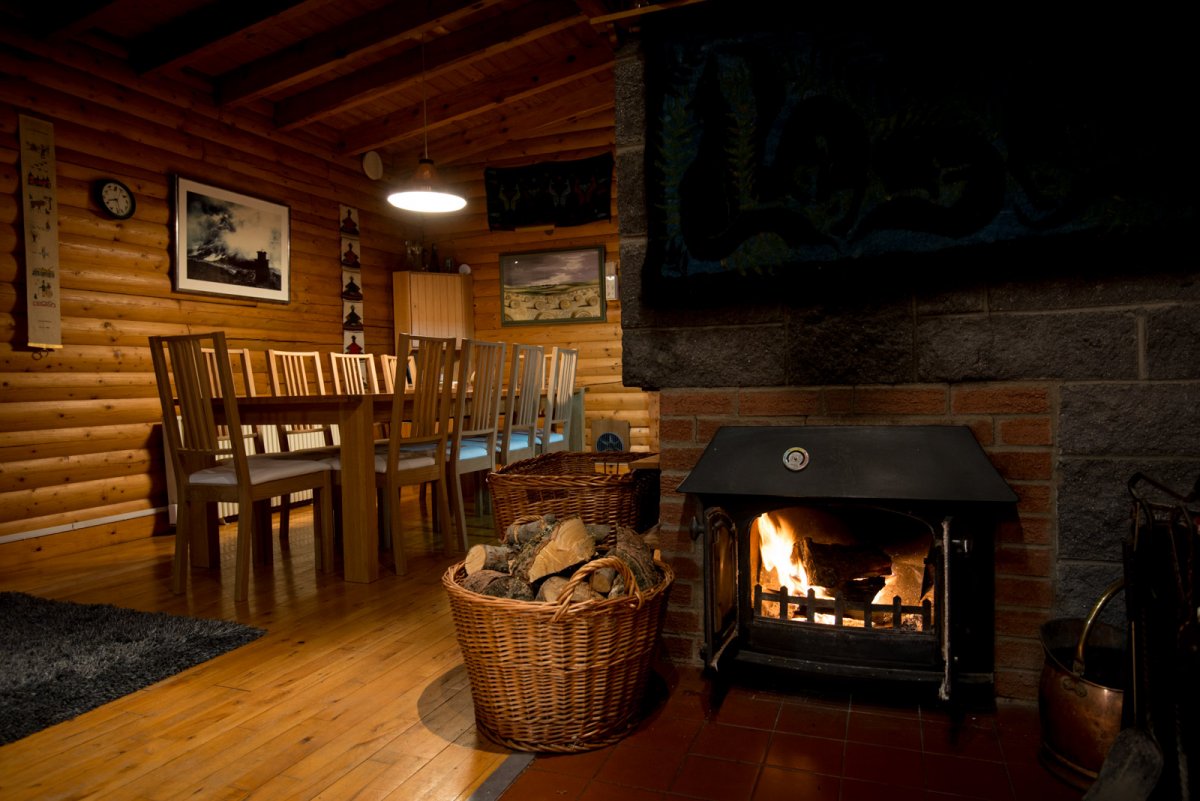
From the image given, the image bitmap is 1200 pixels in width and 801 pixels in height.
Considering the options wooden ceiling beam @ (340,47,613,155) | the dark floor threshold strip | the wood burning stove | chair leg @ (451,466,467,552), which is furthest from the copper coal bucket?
wooden ceiling beam @ (340,47,613,155)

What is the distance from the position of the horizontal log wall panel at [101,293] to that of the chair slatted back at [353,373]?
47 centimetres

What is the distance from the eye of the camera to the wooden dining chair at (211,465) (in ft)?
8.64

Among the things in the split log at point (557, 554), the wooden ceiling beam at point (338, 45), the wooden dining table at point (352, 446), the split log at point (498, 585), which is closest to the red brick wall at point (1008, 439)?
the split log at point (557, 554)

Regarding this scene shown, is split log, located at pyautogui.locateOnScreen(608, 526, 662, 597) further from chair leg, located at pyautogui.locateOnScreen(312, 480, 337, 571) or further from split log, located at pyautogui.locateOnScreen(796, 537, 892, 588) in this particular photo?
chair leg, located at pyautogui.locateOnScreen(312, 480, 337, 571)

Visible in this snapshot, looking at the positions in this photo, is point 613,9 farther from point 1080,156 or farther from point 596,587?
point 596,587

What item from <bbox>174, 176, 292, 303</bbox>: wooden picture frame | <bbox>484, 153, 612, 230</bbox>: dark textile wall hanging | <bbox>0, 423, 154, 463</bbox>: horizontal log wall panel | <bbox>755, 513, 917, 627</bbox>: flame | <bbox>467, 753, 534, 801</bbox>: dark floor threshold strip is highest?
<bbox>484, 153, 612, 230</bbox>: dark textile wall hanging

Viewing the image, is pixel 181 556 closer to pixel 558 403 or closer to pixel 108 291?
pixel 108 291

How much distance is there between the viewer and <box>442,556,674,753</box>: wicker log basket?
1484 millimetres

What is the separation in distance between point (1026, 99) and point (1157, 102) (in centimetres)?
23

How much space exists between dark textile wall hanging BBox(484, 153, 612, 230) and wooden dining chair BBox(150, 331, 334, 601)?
11.7 ft

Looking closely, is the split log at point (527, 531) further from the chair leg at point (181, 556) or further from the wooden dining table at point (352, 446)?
the chair leg at point (181, 556)

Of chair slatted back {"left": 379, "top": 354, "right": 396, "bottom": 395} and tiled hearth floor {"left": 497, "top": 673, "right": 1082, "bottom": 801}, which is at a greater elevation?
chair slatted back {"left": 379, "top": 354, "right": 396, "bottom": 395}

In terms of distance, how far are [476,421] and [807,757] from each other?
7.91ft

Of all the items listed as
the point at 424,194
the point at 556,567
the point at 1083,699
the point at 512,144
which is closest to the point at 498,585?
the point at 556,567
